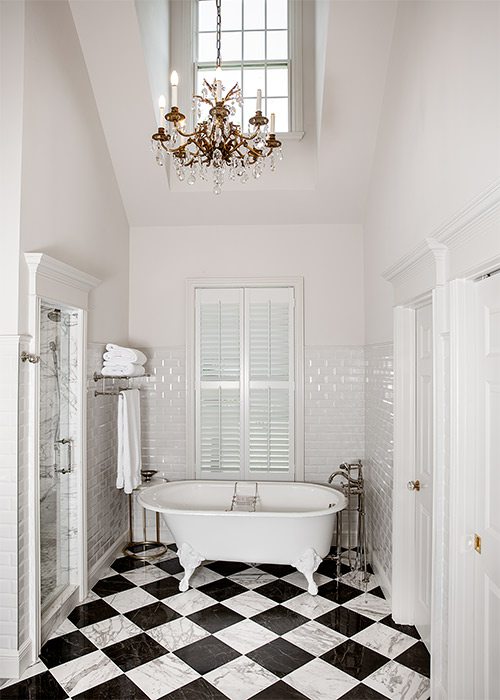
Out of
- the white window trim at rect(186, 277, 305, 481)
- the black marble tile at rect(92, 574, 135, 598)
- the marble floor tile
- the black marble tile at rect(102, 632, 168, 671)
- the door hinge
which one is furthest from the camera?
the white window trim at rect(186, 277, 305, 481)

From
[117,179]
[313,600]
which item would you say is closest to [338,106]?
[117,179]

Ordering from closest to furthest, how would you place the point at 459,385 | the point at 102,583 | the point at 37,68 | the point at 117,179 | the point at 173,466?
the point at 459,385
the point at 37,68
the point at 102,583
the point at 117,179
the point at 173,466

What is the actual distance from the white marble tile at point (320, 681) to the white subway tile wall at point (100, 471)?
5.86 feet

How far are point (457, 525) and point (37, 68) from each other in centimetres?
316

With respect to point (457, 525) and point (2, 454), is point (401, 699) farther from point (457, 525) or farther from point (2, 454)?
point (2, 454)

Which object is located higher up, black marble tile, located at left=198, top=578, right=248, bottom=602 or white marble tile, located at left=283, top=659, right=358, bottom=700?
black marble tile, located at left=198, top=578, right=248, bottom=602

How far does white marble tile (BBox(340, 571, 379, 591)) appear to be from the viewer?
4.11 m

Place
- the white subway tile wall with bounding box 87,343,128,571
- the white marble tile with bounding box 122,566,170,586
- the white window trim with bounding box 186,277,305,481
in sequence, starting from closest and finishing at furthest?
1. the white subway tile wall with bounding box 87,343,128,571
2. the white marble tile with bounding box 122,566,170,586
3. the white window trim with bounding box 186,277,305,481

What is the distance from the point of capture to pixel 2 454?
2.95m

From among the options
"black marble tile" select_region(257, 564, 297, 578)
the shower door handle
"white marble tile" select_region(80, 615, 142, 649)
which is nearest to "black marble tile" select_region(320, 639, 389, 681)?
"black marble tile" select_region(257, 564, 297, 578)

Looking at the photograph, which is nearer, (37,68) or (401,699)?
(401,699)

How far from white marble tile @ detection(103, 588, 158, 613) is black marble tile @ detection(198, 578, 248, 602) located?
0.38 m

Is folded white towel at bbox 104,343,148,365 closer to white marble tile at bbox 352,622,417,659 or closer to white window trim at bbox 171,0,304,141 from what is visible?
white window trim at bbox 171,0,304,141

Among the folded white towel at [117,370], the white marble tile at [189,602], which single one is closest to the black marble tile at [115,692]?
the white marble tile at [189,602]
